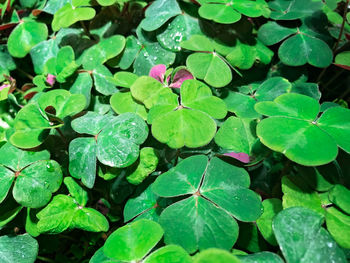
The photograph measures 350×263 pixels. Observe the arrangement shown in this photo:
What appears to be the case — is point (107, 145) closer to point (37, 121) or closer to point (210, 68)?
point (37, 121)

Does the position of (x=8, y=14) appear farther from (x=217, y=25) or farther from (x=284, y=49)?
(x=284, y=49)

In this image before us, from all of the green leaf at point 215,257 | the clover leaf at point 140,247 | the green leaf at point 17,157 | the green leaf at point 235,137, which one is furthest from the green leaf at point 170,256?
the green leaf at point 17,157

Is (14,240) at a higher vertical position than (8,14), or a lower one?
lower

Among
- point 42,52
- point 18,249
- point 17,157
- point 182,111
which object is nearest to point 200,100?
point 182,111

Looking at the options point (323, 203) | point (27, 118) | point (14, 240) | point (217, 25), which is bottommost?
point (14, 240)

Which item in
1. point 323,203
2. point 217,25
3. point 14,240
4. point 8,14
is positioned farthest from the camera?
point 8,14

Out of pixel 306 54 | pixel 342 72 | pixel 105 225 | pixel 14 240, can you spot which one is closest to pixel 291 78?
pixel 306 54
